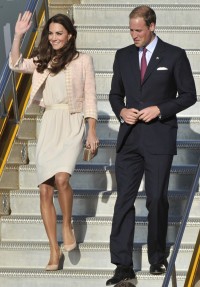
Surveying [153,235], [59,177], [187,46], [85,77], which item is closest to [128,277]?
[153,235]

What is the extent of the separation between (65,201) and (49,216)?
15 cm

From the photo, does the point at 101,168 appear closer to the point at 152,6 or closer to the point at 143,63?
the point at 143,63

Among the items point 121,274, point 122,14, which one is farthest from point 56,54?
point 122,14

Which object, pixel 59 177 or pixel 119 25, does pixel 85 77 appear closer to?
pixel 59 177

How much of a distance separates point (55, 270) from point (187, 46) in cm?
281

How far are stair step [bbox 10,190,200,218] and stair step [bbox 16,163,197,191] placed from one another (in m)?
0.15

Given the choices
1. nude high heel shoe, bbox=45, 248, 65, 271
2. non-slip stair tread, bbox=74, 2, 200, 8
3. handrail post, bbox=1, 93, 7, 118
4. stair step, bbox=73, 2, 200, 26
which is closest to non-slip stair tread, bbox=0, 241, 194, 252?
nude high heel shoe, bbox=45, 248, 65, 271

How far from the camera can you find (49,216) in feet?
26.2

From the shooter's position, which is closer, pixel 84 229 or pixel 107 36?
pixel 84 229

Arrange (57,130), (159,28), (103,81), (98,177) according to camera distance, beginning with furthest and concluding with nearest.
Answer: (159,28), (103,81), (98,177), (57,130)

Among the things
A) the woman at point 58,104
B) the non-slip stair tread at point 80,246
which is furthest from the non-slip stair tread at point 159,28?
the non-slip stair tread at point 80,246

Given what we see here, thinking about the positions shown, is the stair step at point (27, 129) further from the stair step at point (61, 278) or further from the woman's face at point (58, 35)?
the stair step at point (61, 278)

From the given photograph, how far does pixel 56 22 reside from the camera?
316 inches

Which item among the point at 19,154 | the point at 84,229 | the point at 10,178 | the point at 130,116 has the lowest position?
the point at 84,229
